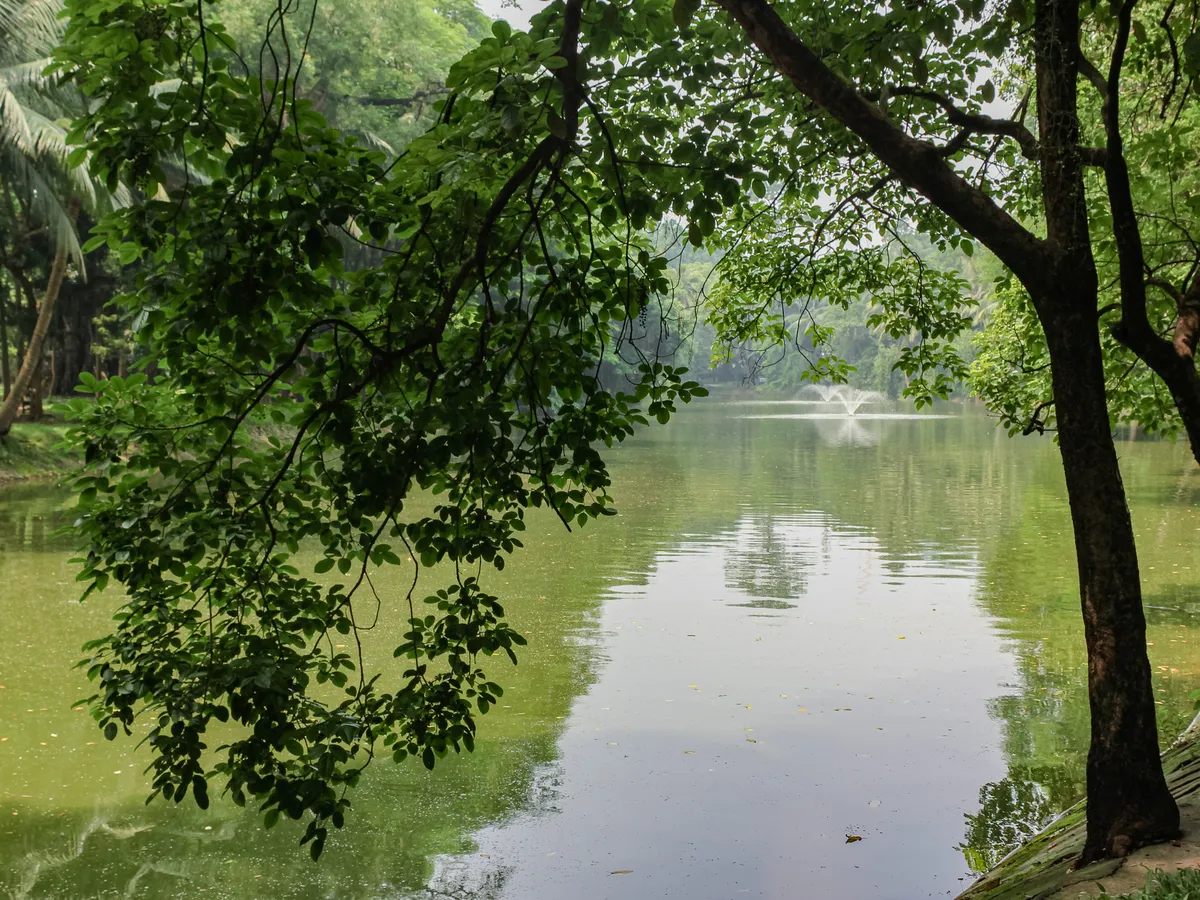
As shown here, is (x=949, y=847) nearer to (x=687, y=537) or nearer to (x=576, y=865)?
(x=576, y=865)

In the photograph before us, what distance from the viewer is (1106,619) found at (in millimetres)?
4816

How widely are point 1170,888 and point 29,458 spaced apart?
2749 centimetres

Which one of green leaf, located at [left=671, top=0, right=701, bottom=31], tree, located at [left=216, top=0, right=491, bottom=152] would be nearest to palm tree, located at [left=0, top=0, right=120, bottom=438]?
tree, located at [left=216, top=0, right=491, bottom=152]

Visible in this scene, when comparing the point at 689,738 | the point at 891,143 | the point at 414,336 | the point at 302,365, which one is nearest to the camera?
the point at 302,365

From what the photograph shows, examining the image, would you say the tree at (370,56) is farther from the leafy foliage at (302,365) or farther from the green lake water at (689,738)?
the leafy foliage at (302,365)

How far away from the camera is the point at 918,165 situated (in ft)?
15.7

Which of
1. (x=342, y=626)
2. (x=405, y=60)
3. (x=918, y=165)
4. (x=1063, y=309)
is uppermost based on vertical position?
(x=405, y=60)

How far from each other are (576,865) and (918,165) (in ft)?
14.6

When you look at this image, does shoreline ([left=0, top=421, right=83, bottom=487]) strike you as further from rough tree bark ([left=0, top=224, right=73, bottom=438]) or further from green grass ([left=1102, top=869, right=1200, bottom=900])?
green grass ([left=1102, top=869, right=1200, bottom=900])

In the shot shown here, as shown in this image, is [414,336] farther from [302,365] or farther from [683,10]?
[683,10]

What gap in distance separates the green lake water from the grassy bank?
25.8ft

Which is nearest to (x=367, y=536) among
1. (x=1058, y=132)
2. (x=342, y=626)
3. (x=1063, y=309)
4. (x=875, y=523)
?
(x=342, y=626)

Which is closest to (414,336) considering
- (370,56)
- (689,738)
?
(689,738)

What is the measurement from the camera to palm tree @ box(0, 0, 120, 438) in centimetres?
2208
